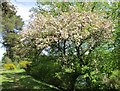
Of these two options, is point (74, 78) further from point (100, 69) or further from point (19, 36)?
point (19, 36)

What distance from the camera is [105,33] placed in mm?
4129

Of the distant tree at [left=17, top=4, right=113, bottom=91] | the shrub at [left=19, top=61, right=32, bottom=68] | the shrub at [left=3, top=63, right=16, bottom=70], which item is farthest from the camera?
the shrub at [left=19, top=61, right=32, bottom=68]

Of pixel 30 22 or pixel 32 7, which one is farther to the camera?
pixel 32 7

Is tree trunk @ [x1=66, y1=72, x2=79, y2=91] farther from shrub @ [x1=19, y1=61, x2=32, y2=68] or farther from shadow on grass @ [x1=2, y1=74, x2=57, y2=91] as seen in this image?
shrub @ [x1=19, y1=61, x2=32, y2=68]

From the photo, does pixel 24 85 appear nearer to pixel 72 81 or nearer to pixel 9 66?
pixel 9 66

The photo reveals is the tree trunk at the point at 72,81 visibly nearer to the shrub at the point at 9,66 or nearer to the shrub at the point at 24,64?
the shrub at the point at 24,64

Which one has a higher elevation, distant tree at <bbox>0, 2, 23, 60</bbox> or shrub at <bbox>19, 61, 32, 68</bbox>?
distant tree at <bbox>0, 2, 23, 60</bbox>

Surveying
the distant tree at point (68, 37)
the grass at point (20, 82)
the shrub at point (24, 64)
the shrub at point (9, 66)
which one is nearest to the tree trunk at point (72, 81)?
the distant tree at point (68, 37)

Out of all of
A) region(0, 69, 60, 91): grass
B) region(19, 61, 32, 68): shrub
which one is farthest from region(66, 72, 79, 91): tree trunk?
region(19, 61, 32, 68): shrub

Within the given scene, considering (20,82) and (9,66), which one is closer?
(9,66)

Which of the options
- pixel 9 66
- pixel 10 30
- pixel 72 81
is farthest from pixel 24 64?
pixel 72 81

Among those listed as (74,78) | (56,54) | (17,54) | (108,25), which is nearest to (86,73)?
(74,78)

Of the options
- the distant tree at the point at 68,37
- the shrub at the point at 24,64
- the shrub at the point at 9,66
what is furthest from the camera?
the shrub at the point at 24,64

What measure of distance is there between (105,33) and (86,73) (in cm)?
68
